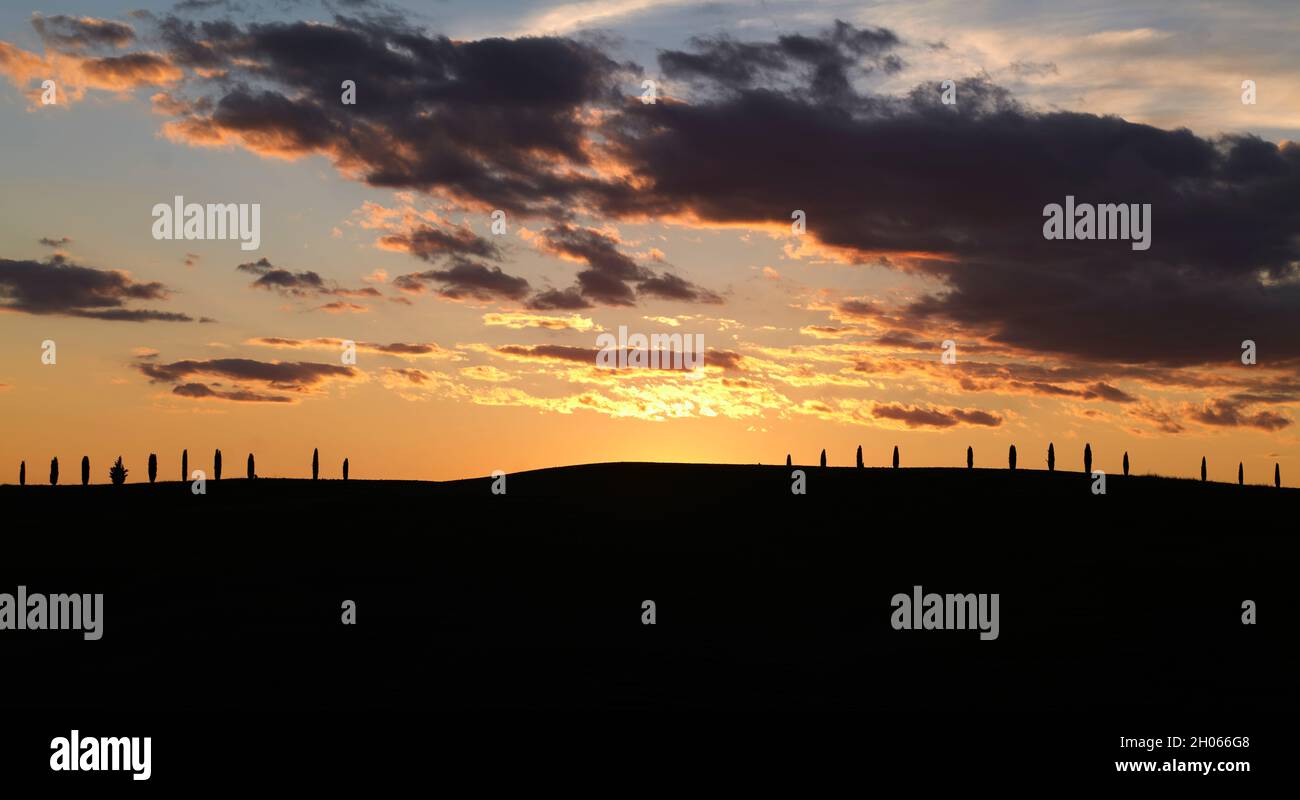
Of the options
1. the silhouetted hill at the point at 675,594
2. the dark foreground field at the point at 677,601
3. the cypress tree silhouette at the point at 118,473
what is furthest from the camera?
the cypress tree silhouette at the point at 118,473

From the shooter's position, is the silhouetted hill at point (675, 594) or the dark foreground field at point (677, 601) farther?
the silhouetted hill at point (675, 594)

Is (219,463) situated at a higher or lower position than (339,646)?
higher

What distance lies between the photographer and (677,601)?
35.0 m

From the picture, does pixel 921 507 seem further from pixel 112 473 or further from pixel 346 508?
pixel 112 473

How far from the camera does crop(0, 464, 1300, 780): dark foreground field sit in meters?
25.2

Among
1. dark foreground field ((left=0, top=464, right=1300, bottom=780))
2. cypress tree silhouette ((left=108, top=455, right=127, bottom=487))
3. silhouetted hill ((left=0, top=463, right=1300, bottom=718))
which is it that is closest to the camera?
dark foreground field ((left=0, top=464, right=1300, bottom=780))

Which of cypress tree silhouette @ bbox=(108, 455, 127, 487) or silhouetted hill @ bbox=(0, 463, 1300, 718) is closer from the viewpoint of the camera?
silhouetted hill @ bbox=(0, 463, 1300, 718)

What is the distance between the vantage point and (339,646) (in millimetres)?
29375

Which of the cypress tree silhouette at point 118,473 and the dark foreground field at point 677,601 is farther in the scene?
the cypress tree silhouette at point 118,473

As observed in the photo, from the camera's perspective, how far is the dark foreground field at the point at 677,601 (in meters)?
25.2

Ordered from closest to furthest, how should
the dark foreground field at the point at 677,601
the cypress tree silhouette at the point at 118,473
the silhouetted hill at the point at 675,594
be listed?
1. the dark foreground field at the point at 677,601
2. the silhouetted hill at the point at 675,594
3. the cypress tree silhouette at the point at 118,473
